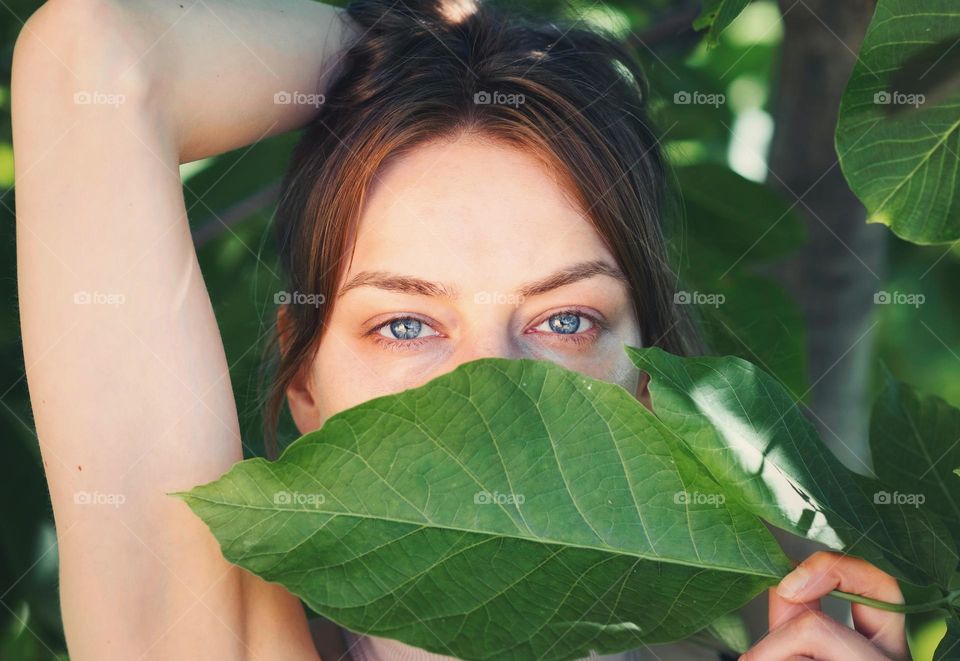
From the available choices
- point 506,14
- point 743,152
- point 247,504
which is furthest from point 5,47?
point 743,152

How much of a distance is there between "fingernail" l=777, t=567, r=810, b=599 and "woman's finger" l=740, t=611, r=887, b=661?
0.03 m

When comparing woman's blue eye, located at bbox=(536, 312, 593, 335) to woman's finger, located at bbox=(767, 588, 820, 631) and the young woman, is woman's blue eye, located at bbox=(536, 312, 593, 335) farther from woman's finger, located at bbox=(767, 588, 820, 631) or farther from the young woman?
woman's finger, located at bbox=(767, 588, 820, 631)

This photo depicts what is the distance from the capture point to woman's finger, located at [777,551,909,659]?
79 cm

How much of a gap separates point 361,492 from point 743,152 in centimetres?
129

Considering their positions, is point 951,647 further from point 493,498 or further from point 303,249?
point 303,249

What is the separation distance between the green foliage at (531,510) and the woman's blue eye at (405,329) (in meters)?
0.37

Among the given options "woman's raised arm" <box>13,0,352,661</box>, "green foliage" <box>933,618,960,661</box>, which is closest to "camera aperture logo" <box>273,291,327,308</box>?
A: "woman's raised arm" <box>13,0,352,661</box>

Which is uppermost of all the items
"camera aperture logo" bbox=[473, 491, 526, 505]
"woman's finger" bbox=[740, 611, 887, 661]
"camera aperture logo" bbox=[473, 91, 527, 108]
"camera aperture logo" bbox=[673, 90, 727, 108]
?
"camera aperture logo" bbox=[673, 90, 727, 108]

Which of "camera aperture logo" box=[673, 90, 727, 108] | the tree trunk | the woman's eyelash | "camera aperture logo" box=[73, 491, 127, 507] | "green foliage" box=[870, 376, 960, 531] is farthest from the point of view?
"camera aperture logo" box=[673, 90, 727, 108]

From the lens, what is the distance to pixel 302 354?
120 centimetres

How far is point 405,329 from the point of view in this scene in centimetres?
112

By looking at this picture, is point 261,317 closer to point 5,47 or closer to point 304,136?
point 304,136

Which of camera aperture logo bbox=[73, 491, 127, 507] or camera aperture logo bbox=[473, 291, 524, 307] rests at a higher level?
camera aperture logo bbox=[473, 291, 524, 307]

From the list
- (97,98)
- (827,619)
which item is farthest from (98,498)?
(827,619)
